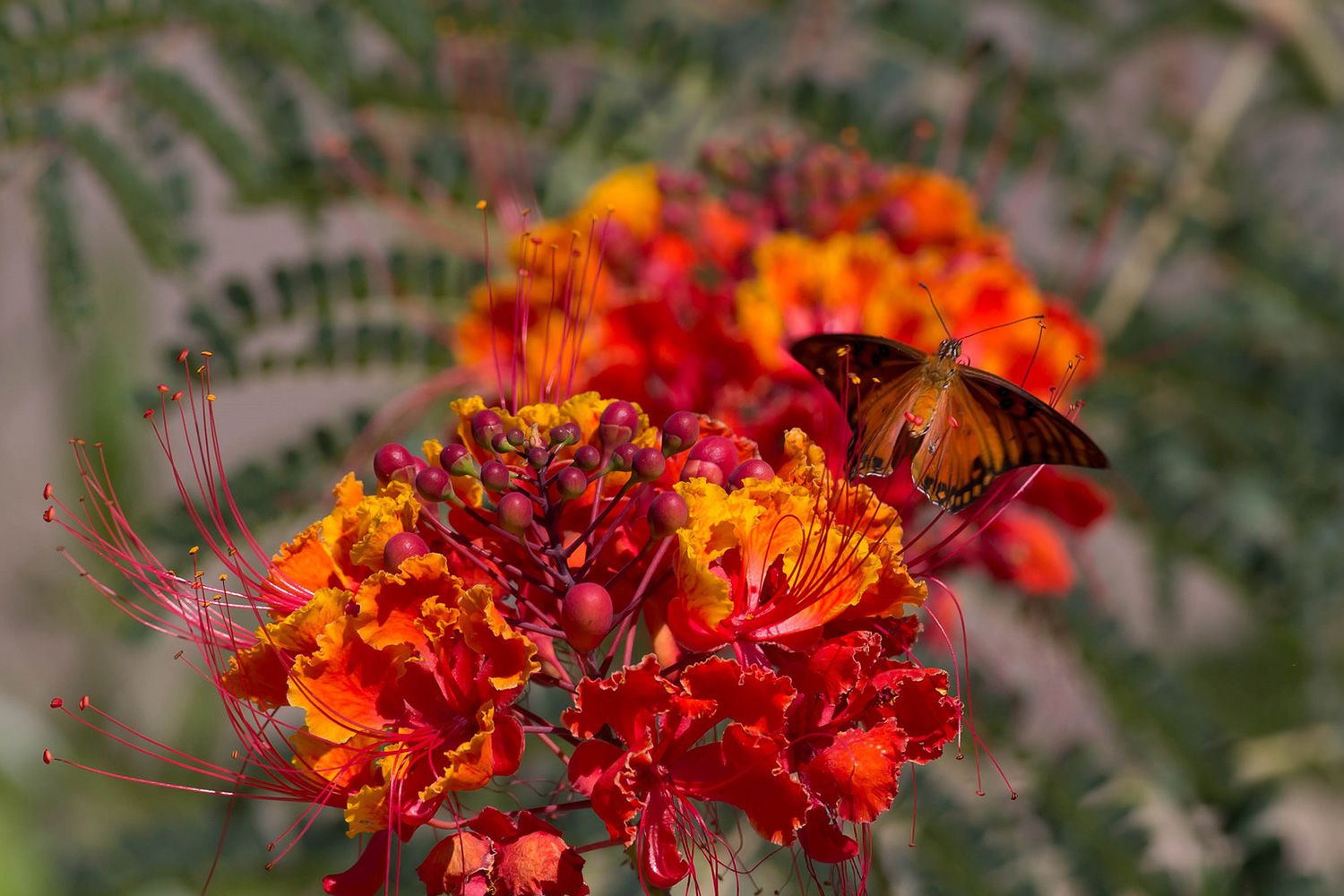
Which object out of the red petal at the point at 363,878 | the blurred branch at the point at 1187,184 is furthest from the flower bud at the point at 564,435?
the blurred branch at the point at 1187,184

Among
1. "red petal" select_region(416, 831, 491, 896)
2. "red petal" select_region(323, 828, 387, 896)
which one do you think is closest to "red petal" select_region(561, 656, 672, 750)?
"red petal" select_region(416, 831, 491, 896)

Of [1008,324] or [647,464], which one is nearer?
[647,464]

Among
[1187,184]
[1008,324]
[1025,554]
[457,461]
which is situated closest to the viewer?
[457,461]

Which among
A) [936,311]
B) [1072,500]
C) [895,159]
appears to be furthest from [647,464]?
Answer: [895,159]

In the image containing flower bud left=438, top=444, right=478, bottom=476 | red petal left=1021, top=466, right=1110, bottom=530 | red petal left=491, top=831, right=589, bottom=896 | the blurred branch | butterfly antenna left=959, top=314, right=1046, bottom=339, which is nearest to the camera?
red petal left=491, top=831, right=589, bottom=896

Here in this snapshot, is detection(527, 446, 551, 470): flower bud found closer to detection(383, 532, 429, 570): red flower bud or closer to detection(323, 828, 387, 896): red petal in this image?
detection(383, 532, 429, 570): red flower bud

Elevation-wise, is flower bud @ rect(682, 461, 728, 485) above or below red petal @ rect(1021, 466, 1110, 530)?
above

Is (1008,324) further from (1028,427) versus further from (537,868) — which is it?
(537,868)

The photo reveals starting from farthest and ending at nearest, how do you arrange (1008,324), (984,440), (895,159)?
(895,159)
(1008,324)
(984,440)
